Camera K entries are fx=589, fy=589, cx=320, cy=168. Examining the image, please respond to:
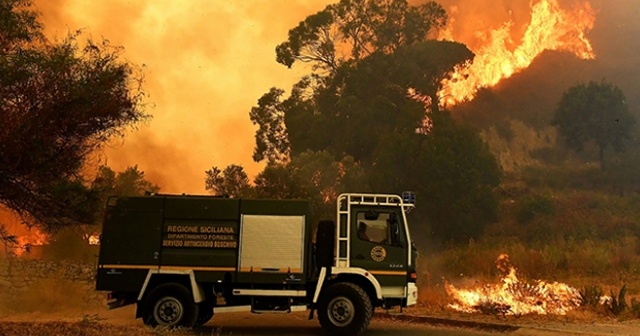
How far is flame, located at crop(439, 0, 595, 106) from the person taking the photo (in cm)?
4888

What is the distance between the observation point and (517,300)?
1756cm

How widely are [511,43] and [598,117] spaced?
11256 mm

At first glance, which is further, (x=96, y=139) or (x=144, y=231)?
(x=144, y=231)

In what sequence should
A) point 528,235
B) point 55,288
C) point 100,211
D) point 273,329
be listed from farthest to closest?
point 528,235, point 55,288, point 273,329, point 100,211

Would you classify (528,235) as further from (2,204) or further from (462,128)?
(2,204)

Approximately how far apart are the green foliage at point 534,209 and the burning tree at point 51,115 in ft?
124

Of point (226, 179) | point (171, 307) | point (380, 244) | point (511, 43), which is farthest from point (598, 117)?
point (171, 307)

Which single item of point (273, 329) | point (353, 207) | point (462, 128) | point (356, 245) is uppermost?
point (462, 128)

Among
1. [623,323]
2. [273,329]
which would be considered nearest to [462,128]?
[623,323]

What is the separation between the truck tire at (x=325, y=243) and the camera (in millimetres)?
13258

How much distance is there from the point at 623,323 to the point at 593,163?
166 ft

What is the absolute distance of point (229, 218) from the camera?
13.2m

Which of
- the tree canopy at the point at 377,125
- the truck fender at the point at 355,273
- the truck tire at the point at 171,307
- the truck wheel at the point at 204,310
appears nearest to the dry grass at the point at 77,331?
the truck tire at the point at 171,307

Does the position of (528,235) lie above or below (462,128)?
below
